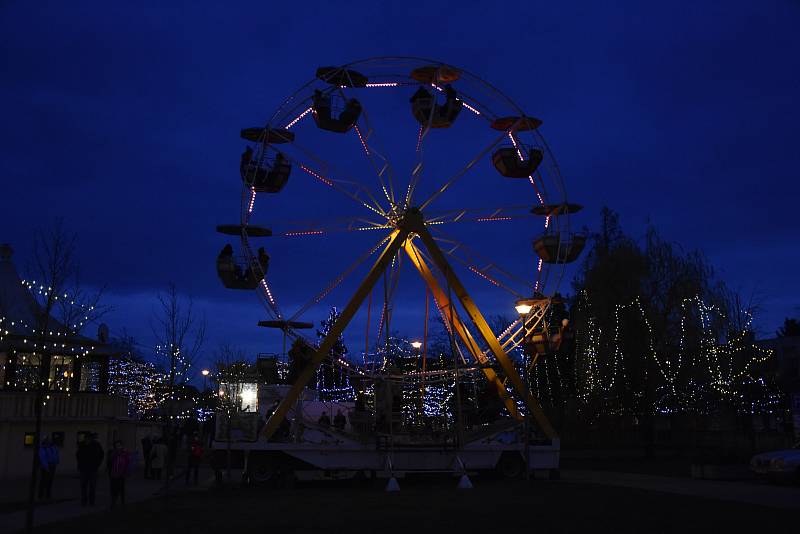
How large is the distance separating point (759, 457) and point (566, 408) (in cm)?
2128

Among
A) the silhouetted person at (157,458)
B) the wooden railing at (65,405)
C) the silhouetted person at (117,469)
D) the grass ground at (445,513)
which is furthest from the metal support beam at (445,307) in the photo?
the wooden railing at (65,405)

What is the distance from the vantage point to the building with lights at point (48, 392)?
27.3 metres

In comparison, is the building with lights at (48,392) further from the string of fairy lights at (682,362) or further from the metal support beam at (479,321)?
the string of fairy lights at (682,362)

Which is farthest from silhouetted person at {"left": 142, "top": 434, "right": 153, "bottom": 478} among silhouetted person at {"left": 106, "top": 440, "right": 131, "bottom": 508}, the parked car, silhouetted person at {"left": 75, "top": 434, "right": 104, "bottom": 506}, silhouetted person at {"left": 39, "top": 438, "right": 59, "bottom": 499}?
the parked car

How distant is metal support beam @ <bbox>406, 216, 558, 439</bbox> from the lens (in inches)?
1044

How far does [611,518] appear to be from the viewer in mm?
14703

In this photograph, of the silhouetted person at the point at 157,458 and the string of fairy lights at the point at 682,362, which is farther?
the string of fairy lights at the point at 682,362

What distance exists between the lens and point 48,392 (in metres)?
25.7

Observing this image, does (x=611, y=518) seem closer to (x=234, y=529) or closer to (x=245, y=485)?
(x=234, y=529)

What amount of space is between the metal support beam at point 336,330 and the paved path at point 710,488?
28.9 feet

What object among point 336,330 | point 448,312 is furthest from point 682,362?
point 336,330

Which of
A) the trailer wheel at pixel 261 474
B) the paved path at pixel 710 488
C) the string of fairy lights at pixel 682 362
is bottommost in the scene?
the paved path at pixel 710 488

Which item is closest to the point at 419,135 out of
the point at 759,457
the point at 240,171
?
the point at 240,171

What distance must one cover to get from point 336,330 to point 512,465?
7217 mm
